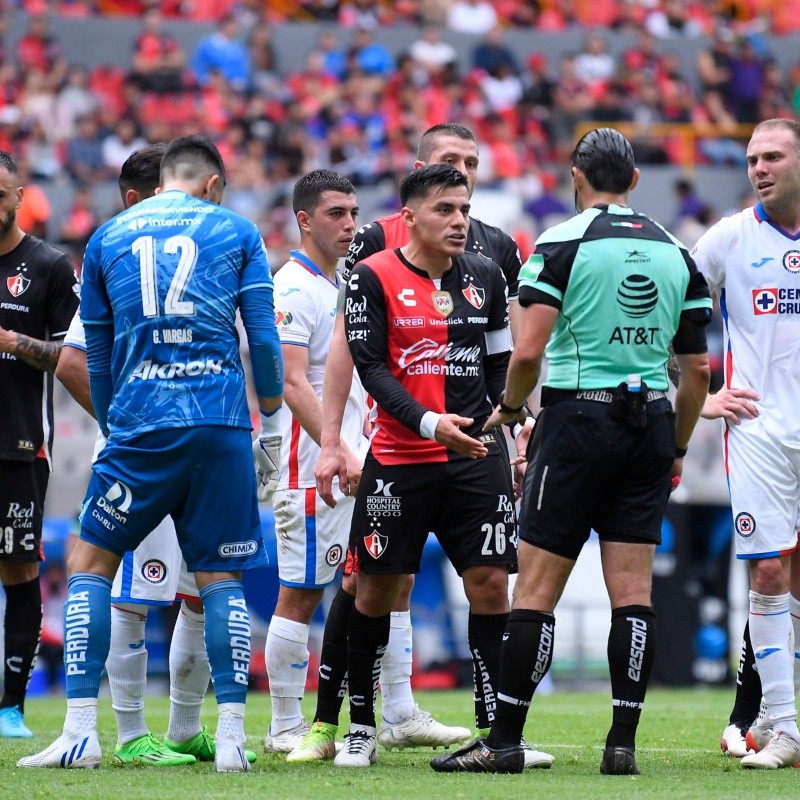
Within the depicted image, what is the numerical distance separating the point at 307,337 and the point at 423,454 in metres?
1.29

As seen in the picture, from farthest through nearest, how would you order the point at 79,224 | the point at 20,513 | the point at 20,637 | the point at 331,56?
the point at 331,56 < the point at 79,224 < the point at 20,637 < the point at 20,513

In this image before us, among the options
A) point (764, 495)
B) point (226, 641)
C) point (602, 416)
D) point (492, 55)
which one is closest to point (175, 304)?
point (226, 641)

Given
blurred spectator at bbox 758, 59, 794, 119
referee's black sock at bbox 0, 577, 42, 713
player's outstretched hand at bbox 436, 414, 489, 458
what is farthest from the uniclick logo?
blurred spectator at bbox 758, 59, 794, 119

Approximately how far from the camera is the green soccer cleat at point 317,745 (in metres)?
6.69

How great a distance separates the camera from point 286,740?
23.5 feet

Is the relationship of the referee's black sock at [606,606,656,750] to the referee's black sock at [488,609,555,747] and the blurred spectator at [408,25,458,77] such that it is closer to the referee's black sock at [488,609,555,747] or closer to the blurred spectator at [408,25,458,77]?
the referee's black sock at [488,609,555,747]

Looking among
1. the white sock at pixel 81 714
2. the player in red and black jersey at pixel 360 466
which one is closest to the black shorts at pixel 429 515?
the player in red and black jersey at pixel 360 466

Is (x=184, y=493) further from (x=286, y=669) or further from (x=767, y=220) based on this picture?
(x=767, y=220)

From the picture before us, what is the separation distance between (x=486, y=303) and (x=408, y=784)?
2.08 m

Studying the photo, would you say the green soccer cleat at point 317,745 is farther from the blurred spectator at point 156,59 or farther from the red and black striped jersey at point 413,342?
the blurred spectator at point 156,59

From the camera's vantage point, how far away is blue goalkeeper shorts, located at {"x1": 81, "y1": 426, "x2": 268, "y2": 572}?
238 inches

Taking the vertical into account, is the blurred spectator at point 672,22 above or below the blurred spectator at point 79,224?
above

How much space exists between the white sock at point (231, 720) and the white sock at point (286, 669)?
46.1 inches

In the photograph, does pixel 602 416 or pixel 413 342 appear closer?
pixel 602 416
